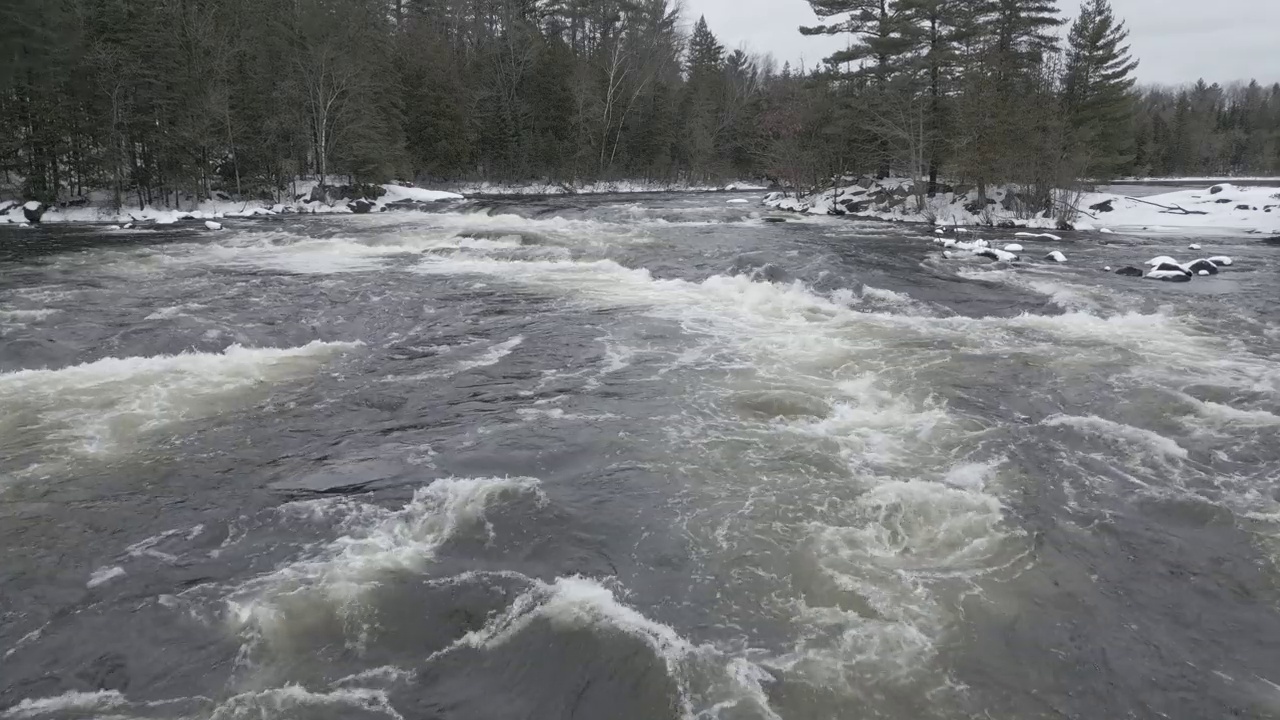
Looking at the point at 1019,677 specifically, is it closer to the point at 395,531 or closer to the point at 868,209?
the point at 395,531

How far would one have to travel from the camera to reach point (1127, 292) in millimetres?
14984

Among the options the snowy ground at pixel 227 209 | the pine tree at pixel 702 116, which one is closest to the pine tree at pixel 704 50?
the pine tree at pixel 702 116

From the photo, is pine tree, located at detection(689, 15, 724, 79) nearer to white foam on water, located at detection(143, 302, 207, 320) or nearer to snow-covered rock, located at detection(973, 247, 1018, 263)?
snow-covered rock, located at detection(973, 247, 1018, 263)

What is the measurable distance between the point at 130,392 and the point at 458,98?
47172mm

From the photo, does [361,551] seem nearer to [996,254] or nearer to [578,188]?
[996,254]

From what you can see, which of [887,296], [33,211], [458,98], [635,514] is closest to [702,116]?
[458,98]

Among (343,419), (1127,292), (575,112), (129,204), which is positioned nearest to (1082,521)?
(343,419)

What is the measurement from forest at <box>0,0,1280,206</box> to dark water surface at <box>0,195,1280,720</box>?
20378 mm

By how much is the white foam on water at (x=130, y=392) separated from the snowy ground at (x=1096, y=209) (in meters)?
25.6

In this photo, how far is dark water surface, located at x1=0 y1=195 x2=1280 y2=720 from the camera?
167 inches

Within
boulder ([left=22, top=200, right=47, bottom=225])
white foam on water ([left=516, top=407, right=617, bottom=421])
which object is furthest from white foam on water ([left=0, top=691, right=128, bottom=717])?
boulder ([left=22, top=200, right=47, bottom=225])

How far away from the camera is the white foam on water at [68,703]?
3912 mm

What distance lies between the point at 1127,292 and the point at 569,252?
13.3 meters

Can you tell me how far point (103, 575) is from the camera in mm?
5121
